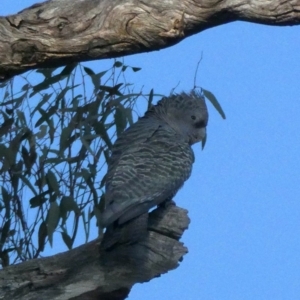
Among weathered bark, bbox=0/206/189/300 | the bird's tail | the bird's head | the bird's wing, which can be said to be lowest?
weathered bark, bbox=0/206/189/300

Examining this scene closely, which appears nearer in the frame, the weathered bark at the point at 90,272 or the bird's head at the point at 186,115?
the weathered bark at the point at 90,272

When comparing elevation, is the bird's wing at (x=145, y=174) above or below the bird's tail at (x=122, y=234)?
above

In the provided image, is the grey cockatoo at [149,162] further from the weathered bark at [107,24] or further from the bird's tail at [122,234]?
the weathered bark at [107,24]

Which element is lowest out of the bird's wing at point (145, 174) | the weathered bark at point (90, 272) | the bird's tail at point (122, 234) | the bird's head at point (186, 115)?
the weathered bark at point (90, 272)

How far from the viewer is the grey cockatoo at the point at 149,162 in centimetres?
252

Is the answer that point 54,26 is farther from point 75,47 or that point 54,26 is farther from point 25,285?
point 25,285

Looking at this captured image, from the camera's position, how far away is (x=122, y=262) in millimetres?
2531

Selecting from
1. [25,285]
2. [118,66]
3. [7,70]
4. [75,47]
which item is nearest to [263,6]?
[75,47]

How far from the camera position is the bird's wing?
2518mm

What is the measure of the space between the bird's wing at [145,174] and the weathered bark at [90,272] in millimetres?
107

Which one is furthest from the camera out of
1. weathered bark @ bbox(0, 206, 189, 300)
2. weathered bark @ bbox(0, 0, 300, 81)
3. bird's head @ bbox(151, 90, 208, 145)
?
bird's head @ bbox(151, 90, 208, 145)

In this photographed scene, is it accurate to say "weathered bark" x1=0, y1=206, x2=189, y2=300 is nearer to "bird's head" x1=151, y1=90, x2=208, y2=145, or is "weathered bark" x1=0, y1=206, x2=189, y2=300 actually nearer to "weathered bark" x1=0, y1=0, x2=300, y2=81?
"weathered bark" x1=0, y1=0, x2=300, y2=81

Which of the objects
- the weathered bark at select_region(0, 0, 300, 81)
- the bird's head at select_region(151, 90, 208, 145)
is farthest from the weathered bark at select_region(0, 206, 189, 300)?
the bird's head at select_region(151, 90, 208, 145)

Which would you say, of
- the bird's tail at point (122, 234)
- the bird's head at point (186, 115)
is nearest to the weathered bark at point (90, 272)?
the bird's tail at point (122, 234)
